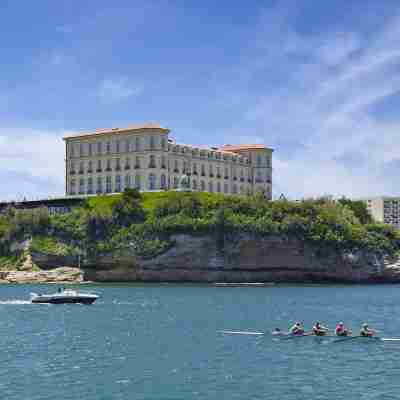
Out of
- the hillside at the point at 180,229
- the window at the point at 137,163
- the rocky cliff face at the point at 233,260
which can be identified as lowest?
the rocky cliff face at the point at 233,260

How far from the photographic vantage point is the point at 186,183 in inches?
6398

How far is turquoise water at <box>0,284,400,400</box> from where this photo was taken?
40781 mm

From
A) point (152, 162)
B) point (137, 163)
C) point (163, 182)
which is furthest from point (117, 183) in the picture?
point (163, 182)

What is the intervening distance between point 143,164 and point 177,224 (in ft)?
97.2

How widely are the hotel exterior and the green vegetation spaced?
10660mm

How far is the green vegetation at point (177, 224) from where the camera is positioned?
461 ft

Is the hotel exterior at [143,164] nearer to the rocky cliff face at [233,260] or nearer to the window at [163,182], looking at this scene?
the window at [163,182]

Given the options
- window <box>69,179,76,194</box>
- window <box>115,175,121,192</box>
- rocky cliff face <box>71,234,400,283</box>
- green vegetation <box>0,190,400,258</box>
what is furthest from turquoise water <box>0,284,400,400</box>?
window <box>69,179,76,194</box>

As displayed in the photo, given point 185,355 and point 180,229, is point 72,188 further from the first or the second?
point 185,355

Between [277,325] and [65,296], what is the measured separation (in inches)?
1161

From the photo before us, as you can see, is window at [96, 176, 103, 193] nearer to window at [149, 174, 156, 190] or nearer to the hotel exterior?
the hotel exterior

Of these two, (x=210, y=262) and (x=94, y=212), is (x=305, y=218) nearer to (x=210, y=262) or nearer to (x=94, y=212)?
(x=210, y=262)

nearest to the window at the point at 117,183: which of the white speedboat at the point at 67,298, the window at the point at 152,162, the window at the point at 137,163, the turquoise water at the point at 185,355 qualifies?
the window at the point at 137,163

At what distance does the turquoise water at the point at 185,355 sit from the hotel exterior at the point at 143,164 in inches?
3138
